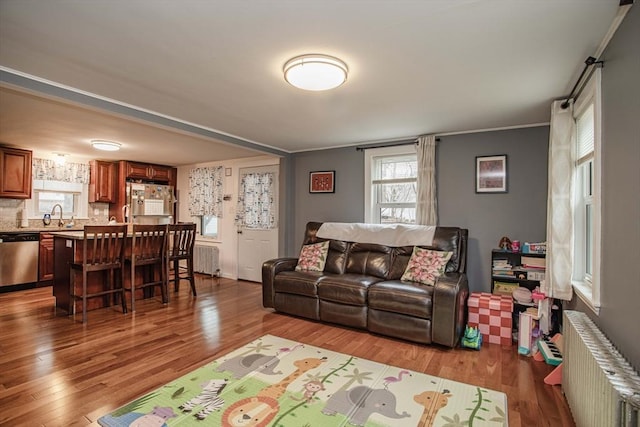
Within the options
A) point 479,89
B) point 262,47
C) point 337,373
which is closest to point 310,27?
point 262,47

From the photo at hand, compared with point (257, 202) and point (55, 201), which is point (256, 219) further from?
point (55, 201)

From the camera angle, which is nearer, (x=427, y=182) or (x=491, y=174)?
(x=491, y=174)

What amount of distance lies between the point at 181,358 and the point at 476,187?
144 inches

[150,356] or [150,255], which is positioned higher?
[150,255]

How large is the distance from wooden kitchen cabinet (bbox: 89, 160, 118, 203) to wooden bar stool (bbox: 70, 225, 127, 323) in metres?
2.69

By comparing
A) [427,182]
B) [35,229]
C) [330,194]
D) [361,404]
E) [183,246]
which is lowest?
[361,404]

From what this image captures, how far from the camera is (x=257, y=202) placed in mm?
5926

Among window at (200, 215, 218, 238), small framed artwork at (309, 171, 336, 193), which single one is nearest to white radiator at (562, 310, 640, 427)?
small framed artwork at (309, 171, 336, 193)

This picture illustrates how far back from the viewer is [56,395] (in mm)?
2207

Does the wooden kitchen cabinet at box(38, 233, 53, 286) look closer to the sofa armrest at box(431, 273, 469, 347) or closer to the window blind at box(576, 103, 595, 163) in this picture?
the sofa armrest at box(431, 273, 469, 347)

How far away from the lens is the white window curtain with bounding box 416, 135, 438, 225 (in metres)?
4.15

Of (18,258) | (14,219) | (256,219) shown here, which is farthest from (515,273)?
(14,219)

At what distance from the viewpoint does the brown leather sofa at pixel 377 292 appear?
3.07m

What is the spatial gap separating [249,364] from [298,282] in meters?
1.28
